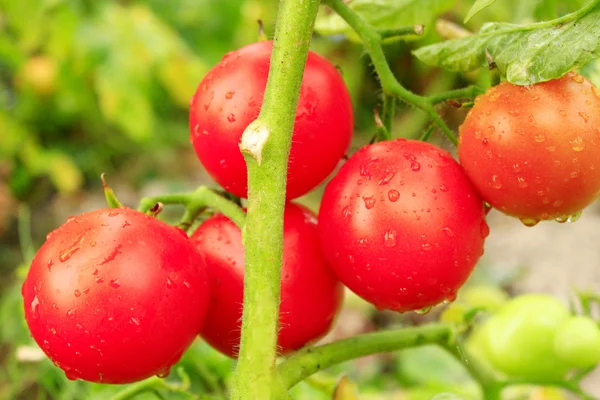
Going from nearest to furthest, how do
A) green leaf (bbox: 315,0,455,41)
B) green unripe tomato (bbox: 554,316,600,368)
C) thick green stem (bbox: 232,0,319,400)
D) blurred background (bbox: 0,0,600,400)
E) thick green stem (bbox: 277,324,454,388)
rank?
thick green stem (bbox: 232,0,319,400) → thick green stem (bbox: 277,324,454,388) → green leaf (bbox: 315,0,455,41) → green unripe tomato (bbox: 554,316,600,368) → blurred background (bbox: 0,0,600,400)

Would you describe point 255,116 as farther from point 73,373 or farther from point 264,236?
point 73,373

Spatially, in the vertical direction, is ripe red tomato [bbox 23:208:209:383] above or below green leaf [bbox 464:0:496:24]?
below

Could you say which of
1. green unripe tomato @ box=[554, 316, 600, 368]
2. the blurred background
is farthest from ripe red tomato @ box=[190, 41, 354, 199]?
the blurred background

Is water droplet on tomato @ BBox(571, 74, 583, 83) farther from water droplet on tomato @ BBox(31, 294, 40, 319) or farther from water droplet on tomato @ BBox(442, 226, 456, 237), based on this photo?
water droplet on tomato @ BBox(31, 294, 40, 319)

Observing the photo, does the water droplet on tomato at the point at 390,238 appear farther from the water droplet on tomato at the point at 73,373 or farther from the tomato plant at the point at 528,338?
the tomato plant at the point at 528,338

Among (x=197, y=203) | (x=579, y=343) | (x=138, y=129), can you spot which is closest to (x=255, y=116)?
(x=197, y=203)

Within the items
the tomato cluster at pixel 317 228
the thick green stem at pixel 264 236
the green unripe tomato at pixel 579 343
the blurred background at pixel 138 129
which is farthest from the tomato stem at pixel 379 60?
the blurred background at pixel 138 129
